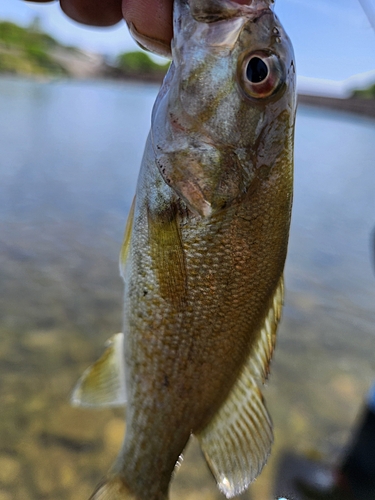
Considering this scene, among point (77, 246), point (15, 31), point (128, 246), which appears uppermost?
point (15, 31)

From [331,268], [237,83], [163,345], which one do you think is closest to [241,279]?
[163,345]

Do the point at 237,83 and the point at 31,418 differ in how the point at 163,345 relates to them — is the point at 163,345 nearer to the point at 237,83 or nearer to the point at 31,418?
the point at 237,83

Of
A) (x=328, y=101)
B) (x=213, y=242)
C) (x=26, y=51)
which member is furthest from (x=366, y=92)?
(x=213, y=242)

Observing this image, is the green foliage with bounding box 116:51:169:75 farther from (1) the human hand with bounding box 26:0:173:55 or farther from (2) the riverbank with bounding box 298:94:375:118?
(1) the human hand with bounding box 26:0:173:55

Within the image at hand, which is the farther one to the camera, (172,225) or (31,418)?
(31,418)

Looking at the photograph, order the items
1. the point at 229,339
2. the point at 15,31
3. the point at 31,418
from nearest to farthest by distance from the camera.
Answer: the point at 229,339
the point at 31,418
the point at 15,31

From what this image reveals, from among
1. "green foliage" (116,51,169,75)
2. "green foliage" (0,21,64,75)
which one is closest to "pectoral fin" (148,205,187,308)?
"green foliage" (0,21,64,75)
